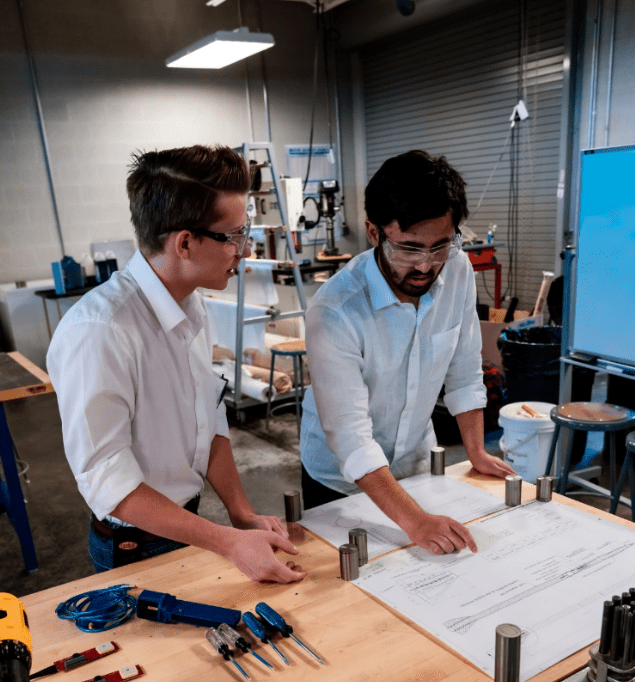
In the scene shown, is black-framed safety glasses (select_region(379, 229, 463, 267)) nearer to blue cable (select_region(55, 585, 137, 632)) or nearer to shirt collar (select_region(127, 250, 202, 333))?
shirt collar (select_region(127, 250, 202, 333))

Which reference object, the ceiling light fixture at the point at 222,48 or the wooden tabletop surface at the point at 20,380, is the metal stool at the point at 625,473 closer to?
the wooden tabletop surface at the point at 20,380

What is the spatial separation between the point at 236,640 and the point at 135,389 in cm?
48

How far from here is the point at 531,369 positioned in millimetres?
3320

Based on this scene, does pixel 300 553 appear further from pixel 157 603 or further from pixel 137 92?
pixel 137 92

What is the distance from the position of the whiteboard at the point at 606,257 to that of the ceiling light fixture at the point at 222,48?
3082 mm

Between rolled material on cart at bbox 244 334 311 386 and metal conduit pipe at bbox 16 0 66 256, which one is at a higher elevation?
metal conduit pipe at bbox 16 0 66 256

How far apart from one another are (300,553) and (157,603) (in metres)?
0.30

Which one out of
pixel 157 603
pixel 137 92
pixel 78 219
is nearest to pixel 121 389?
pixel 157 603

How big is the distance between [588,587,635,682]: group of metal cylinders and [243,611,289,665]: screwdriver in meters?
0.44

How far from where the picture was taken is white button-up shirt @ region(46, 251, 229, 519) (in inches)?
39.8

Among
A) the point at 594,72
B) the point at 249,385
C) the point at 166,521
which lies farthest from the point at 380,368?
the point at 594,72

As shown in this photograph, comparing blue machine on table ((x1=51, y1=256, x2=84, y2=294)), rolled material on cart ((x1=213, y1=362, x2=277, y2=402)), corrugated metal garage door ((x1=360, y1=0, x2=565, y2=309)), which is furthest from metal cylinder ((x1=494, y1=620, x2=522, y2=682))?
corrugated metal garage door ((x1=360, y1=0, x2=565, y2=309))

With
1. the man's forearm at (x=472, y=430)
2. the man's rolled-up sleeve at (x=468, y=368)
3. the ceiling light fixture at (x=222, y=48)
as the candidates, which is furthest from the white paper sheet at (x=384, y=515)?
the ceiling light fixture at (x=222, y=48)

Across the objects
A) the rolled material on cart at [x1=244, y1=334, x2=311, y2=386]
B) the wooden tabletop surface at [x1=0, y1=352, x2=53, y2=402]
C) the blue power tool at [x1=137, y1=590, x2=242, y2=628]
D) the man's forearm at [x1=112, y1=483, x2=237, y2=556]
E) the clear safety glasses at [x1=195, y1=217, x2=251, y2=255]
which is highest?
the clear safety glasses at [x1=195, y1=217, x2=251, y2=255]
